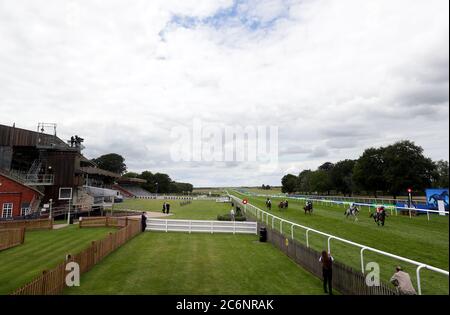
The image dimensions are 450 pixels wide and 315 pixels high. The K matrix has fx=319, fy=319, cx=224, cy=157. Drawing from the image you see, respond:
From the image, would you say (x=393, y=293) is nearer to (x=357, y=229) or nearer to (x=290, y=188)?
(x=357, y=229)

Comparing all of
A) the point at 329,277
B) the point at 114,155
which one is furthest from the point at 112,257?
the point at 114,155

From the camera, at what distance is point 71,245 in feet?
64.5

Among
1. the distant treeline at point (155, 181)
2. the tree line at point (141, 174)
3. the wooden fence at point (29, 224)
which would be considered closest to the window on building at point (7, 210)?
the wooden fence at point (29, 224)

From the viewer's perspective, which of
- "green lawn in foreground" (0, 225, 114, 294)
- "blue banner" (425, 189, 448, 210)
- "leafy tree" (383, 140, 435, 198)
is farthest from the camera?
"leafy tree" (383, 140, 435, 198)

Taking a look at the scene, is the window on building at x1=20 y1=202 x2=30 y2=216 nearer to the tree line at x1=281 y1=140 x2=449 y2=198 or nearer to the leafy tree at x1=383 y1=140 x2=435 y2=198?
the tree line at x1=281 y1=140 x2=449 y2=198

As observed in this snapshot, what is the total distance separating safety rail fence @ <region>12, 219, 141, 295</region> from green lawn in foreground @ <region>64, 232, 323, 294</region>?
0.39 meters

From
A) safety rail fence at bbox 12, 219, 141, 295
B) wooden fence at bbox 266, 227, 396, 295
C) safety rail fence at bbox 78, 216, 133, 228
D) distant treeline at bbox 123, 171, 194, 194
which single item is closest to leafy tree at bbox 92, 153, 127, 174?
distant treeline at bbox 123, 171, 194, 194

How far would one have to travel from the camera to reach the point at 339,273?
981 centimetres

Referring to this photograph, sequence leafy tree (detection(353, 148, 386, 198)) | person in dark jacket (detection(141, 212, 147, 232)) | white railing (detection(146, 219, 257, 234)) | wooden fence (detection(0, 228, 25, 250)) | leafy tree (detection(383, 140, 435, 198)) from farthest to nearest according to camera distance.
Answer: leafy tree (detection(353, 148, 386, 198)) < leafy tree (detection(383, 140, 435, 198)) < person in dark jacket (detection(141, 212, 147, 232)) < white railing (detection(146, 219, 257, 234)) < wooden fence (detection(0, 228, 25, 250))

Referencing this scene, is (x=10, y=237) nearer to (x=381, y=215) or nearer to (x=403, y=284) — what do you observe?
(x=403, y=284)

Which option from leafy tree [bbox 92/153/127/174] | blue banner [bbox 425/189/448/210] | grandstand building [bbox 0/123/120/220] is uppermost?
leafy tree [bbox 92/153/127/174]

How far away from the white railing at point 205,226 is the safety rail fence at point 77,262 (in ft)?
13.3

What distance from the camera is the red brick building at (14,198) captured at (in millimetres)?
33369

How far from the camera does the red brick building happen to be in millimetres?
33369
